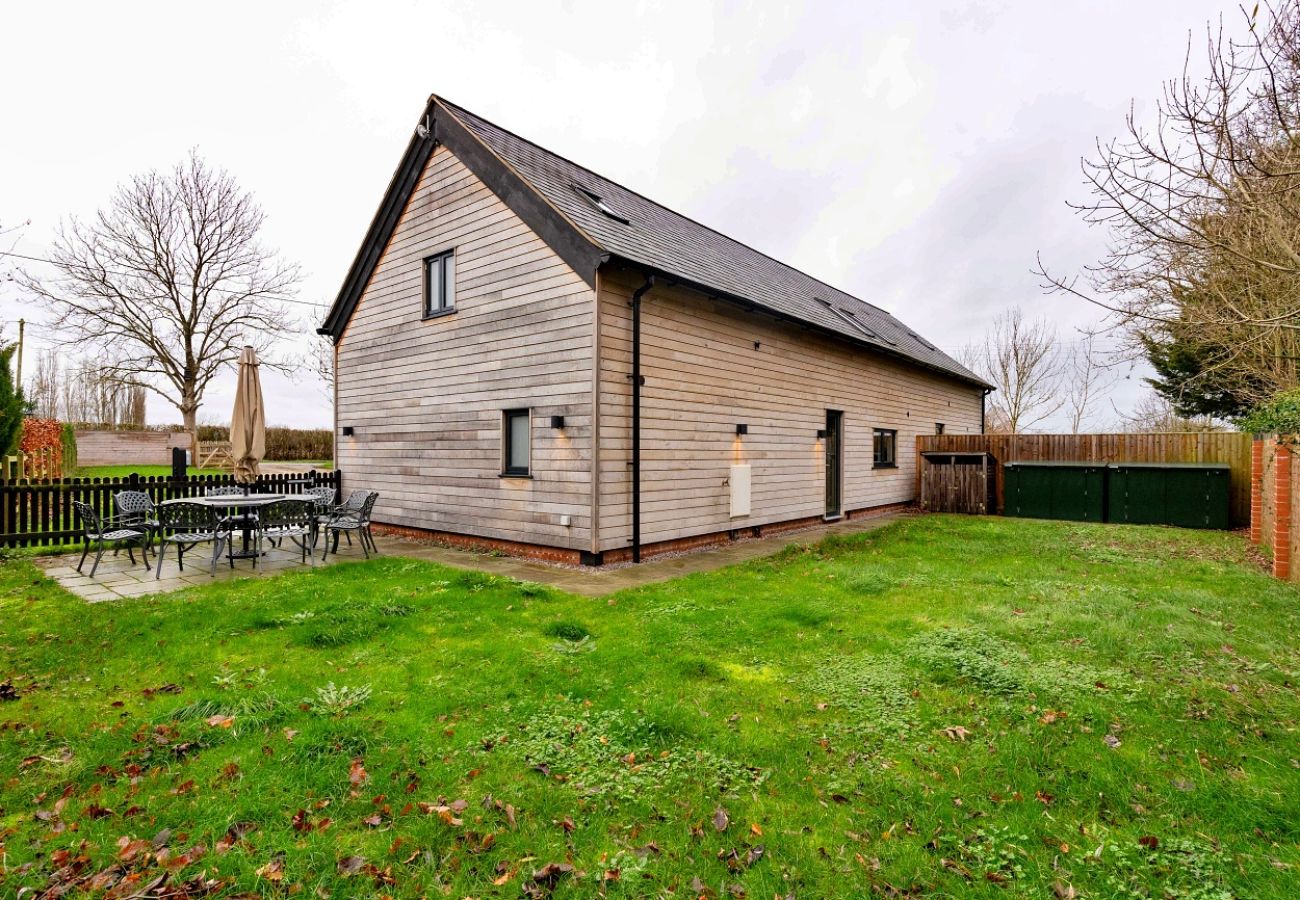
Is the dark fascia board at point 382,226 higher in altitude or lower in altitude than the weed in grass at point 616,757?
higher

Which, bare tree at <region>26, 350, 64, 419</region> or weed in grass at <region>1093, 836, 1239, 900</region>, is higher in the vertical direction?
bare tree at <region>26, 350, 64, 419</region>

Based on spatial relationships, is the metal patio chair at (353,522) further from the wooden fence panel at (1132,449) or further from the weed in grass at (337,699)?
the wooden fence panel at (1132,449)

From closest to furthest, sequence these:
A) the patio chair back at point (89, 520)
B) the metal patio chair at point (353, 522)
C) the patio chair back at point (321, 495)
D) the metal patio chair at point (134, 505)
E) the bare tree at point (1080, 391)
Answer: the patio chair back at point (89, 520)
the metal patio chair at point (353, 522)
the metal patio chair at point (134, 505)
the patio chair back at point (321, 495)
the bare tree at point (1080, 391)

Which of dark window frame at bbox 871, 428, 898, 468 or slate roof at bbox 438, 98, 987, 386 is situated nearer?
slate roof at bbox 438, 98, 987, 386

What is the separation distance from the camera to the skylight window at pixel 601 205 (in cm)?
1013

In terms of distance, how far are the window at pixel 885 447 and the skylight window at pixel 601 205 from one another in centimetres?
881

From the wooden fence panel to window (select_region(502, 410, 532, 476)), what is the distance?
38.9 feet

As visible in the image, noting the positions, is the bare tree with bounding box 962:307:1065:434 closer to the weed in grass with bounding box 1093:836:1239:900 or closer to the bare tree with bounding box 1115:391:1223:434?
the bare tree with bounding box 1115:391:1223:434

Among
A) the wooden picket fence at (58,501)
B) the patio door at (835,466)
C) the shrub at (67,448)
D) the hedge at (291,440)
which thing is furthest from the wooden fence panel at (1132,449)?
the hedge at (291,440)

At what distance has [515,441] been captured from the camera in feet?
30.7

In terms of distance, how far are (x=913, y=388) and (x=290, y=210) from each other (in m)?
25.3

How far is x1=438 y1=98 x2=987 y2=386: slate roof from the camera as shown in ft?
29.4

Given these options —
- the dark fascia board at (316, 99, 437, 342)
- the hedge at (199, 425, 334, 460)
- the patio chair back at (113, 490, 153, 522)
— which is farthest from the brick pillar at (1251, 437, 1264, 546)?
the hedge at (199, 425, 334, 460)

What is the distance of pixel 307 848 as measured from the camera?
2422 mm
